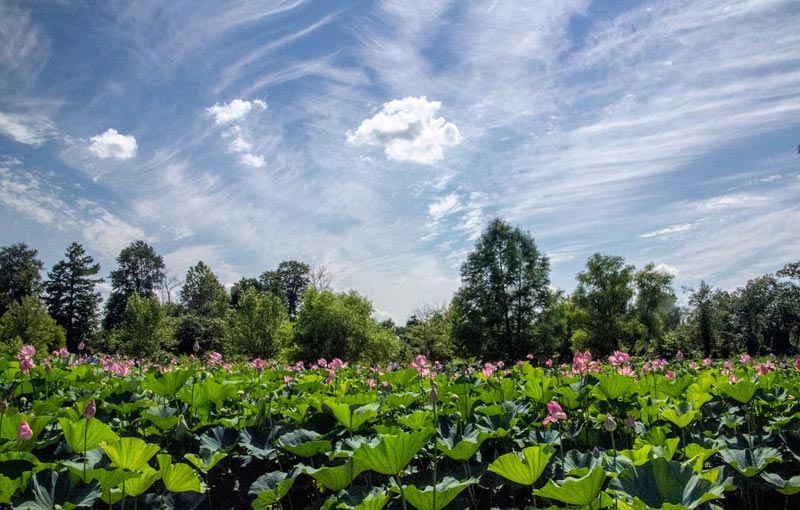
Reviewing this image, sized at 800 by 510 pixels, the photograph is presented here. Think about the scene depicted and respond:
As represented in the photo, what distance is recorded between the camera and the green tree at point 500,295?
129ft

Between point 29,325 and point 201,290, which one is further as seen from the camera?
point 201,290

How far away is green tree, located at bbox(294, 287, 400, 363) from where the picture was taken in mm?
31500

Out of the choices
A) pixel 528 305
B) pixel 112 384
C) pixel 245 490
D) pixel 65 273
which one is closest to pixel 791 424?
pixel 245 490

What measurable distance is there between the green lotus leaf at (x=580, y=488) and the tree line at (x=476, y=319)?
26079 millimetres

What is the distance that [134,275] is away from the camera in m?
67.8

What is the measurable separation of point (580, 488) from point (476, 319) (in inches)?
1539

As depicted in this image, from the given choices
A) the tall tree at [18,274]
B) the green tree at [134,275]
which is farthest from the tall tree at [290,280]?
the tall tree at [18,274]

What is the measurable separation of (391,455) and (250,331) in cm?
2985

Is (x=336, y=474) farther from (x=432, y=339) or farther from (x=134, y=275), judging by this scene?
(x=134, y=275)

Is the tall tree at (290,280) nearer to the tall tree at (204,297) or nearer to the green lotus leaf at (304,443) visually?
the tall tree at (204,297)

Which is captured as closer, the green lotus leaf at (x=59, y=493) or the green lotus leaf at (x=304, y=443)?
the green lotus leaf at (x=59, y=493)

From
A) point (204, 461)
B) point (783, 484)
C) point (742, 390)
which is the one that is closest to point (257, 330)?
point (204, 461)

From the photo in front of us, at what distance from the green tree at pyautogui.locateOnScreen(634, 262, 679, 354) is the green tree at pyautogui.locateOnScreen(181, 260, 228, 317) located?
54.0 metres

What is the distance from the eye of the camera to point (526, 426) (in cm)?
321
